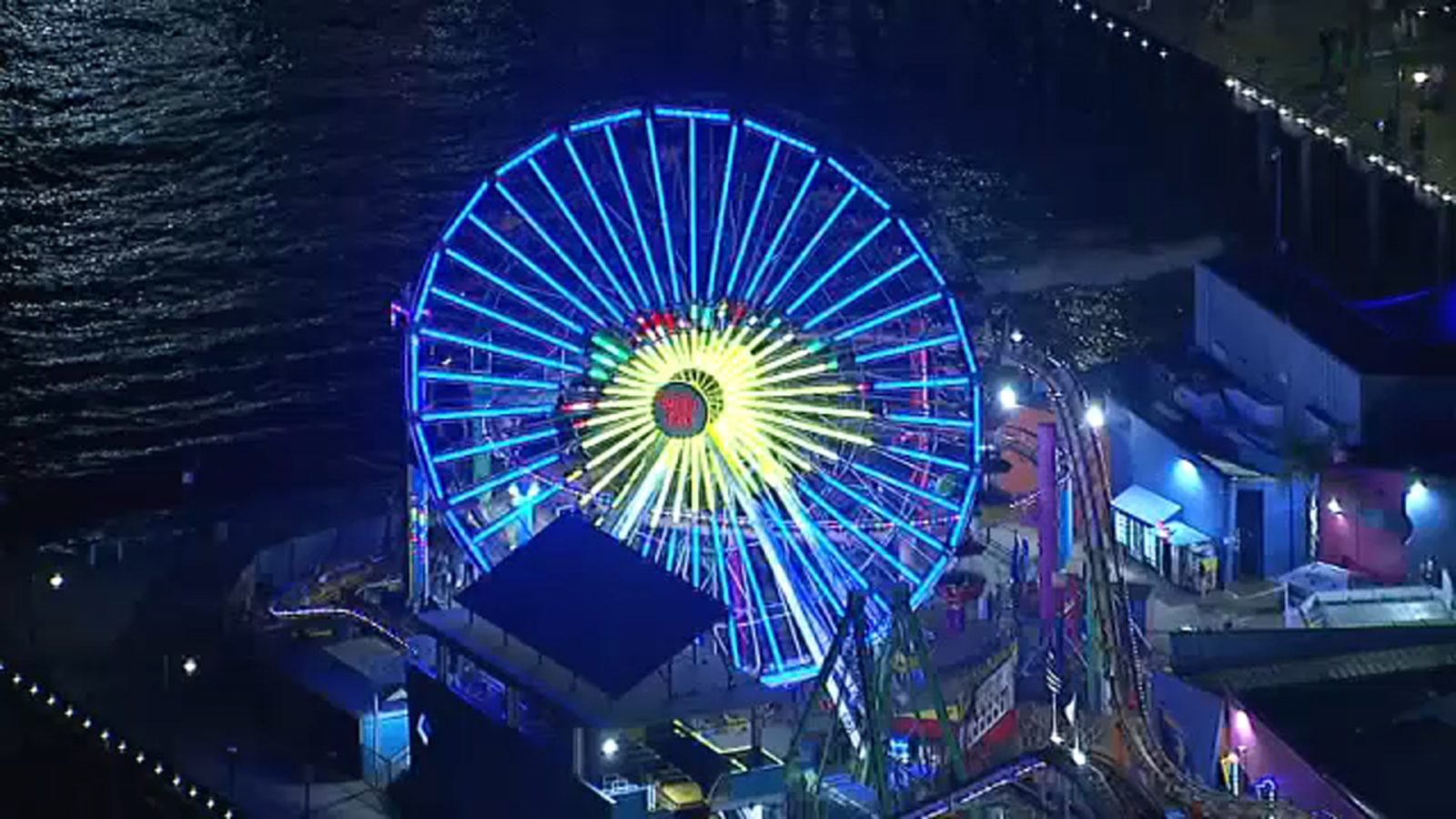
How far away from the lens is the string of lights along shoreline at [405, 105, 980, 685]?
40062 mm

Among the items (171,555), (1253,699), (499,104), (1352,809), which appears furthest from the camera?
(499,104)

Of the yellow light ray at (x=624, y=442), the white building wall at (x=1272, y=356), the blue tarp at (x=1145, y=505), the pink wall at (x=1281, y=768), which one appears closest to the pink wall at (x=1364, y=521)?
the white building wall at (x=1272, y=356)

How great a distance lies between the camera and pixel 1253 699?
A: 123 ft

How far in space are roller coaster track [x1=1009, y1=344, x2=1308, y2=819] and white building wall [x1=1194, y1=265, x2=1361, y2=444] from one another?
4.60 meters

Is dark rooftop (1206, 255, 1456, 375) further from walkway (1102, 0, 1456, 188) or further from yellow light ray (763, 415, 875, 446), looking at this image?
walkway (1102, 0, 1456, 188)

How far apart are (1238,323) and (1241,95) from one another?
24441mm

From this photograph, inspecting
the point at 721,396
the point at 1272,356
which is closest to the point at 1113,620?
the point at 721,396

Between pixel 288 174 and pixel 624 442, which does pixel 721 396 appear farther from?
pixel 288 174

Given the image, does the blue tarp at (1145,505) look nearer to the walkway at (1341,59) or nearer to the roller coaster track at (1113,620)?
the roller coaster track at (1113,620)

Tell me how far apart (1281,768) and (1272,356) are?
11.1 m

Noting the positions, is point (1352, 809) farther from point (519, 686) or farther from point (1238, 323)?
point (1238, 323)

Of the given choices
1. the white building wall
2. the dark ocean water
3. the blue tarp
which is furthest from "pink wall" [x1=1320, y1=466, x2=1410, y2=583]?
the dark ocean water

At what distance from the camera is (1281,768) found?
36562mm

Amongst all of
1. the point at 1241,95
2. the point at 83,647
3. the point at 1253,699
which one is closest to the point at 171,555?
the point at 83,647
